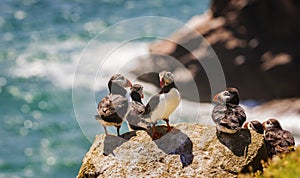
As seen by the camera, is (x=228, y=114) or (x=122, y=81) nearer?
(x=228, y=114)

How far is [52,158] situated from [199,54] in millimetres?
10310

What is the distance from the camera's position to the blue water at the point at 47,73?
32500 mm

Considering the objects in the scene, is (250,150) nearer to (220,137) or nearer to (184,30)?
(220,137)

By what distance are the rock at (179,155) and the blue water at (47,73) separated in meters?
18.4

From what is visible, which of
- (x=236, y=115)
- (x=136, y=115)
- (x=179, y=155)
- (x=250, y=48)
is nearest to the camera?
(x=179, y=155)

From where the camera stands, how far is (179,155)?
448 inches

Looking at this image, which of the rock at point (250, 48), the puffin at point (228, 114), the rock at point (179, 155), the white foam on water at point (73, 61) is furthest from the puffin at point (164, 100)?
the white foam on water at point (73, 61)

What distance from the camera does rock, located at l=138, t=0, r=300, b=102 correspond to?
33.1 m

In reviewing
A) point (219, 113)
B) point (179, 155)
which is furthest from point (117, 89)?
point (219, 113)

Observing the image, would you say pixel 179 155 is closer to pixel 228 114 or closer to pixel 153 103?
pixel 153 103

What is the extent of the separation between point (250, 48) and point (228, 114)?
2352 centimetres

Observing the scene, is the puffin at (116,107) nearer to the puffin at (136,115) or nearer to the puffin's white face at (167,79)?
the puffin at (136,115)

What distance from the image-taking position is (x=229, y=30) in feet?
116

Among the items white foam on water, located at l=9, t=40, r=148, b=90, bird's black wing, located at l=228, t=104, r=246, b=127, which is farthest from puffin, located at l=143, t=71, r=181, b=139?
white foam on water, located at l=9, t=40, r=148, b=90
